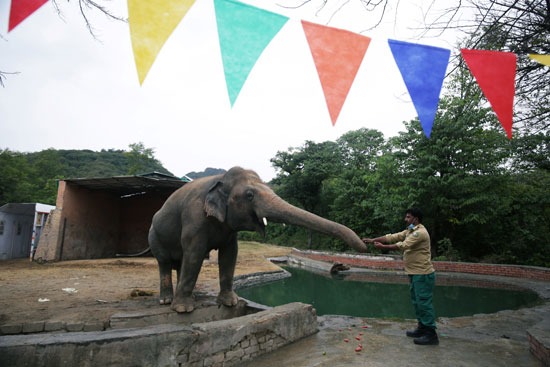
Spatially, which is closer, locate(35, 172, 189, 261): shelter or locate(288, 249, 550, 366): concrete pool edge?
locate(288, 249, 550, 366): concrete pool edge

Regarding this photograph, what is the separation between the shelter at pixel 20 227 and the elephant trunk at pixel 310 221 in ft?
39.1

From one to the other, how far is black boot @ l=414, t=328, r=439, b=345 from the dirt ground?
3.62 metres

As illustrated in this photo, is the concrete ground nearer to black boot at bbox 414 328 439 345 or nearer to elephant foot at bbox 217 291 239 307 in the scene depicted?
black boot at bbox 414 328 439 345

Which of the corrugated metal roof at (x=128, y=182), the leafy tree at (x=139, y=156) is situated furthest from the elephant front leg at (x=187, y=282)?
the leafy tree at (x=139, y=156)

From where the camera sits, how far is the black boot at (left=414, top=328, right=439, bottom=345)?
3.83 meters

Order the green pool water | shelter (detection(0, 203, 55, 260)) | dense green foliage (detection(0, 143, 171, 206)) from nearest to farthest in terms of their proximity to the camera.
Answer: the green pool water < shelter (detection(0, 203, 55, 260)) < dense green foliage (detection(0, 143, 171, 206))

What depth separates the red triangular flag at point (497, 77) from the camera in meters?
4.11

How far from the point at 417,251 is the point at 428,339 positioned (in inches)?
41.8

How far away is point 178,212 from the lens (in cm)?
449

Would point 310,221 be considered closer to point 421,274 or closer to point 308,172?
point 421,274

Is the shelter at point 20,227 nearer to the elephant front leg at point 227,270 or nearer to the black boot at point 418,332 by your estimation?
the elephant front leg at point 227,270

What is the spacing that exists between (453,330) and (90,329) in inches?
192

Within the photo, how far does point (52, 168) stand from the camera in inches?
1326

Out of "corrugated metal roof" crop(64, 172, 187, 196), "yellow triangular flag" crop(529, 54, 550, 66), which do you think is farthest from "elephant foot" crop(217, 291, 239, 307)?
"corrugated metal roof" crop(64, 172, 187, 196)
